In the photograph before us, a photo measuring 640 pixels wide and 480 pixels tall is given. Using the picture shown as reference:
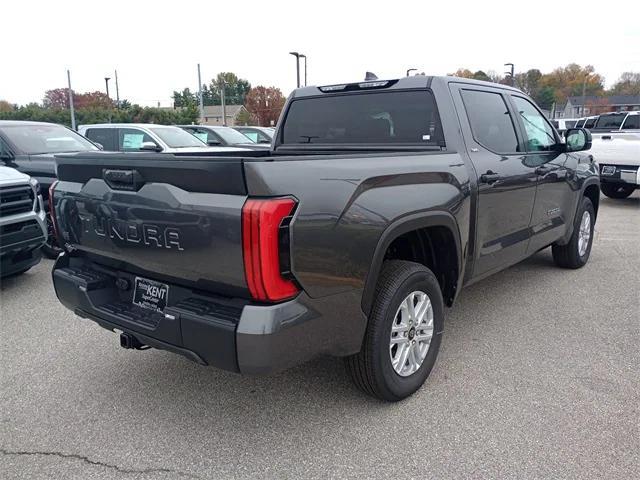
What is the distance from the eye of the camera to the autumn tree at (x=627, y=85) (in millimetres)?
90750

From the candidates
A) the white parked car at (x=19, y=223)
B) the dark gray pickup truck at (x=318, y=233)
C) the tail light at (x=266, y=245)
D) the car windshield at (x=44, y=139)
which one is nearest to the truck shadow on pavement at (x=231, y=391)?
the dark gray pickup truck at (x=318, y=233)

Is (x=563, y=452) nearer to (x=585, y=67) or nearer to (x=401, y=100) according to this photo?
(x=401, y=100)

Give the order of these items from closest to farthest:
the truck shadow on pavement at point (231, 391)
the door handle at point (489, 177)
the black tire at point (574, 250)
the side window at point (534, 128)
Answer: the truck shadow on pavement at point (231, 391), the door handle at point (489, 177), the side window at point (534, 128), the black tire at point (574, 250)

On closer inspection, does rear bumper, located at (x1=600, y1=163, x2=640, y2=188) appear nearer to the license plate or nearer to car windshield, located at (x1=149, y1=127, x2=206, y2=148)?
car windshield, located at (x1=149, y1=127, x2=206, y2=148)

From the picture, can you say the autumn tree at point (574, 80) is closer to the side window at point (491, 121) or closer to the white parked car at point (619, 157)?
the white parked car at point (619, 157)

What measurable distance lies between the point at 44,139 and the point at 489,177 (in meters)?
6.60

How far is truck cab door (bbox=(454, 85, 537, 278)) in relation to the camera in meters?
3.73

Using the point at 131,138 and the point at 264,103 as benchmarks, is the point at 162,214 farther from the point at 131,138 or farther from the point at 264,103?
the point at 264,103

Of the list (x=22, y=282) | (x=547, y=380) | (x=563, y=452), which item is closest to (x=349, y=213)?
(x=563, y=452)

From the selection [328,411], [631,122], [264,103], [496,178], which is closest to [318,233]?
[328,411]

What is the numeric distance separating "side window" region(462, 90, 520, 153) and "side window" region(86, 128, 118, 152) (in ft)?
28.1

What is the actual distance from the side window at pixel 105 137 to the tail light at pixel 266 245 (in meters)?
9.48

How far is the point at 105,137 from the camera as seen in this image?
10891mm

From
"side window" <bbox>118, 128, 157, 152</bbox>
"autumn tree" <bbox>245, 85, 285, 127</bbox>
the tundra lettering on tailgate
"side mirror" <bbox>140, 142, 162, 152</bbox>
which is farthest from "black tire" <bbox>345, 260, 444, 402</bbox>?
"autumn tree" <bbox>245, 85, 285, 127</bbox>
